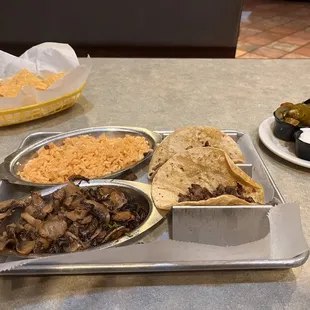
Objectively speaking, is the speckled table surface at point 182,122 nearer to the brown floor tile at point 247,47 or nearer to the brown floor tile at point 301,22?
the brown floor tile at point 247,47

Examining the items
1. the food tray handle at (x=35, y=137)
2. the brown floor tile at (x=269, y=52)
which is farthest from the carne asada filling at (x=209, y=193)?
the brown floor tile at (x=269, y=52)

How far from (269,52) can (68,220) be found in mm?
5053

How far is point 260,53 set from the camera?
543 centimetres

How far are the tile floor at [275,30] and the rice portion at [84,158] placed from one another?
418 cm

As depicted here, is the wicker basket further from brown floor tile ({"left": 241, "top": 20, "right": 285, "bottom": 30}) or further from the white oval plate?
brown floor tile ({"left": 241, "top": 20, "right": 285, "bottom": 30})

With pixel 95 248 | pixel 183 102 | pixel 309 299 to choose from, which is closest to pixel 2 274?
pixel 95 248

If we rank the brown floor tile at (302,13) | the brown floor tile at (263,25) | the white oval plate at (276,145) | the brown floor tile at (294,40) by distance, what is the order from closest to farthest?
1. the white oval plate at (276,145)
2. the brown floor tile at (294,40)
3. the brown floor tile at (263,25)
4. the brown floor tile at (302,13)

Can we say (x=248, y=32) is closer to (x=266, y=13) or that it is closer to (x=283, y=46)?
(x=283, y=46)

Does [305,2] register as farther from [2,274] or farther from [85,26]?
[2,274]

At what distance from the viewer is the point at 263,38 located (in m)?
6.04

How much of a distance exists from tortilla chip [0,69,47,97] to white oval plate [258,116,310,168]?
1031 mm

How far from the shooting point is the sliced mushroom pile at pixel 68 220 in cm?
99

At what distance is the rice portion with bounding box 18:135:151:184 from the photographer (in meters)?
1.36

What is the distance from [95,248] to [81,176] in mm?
364
